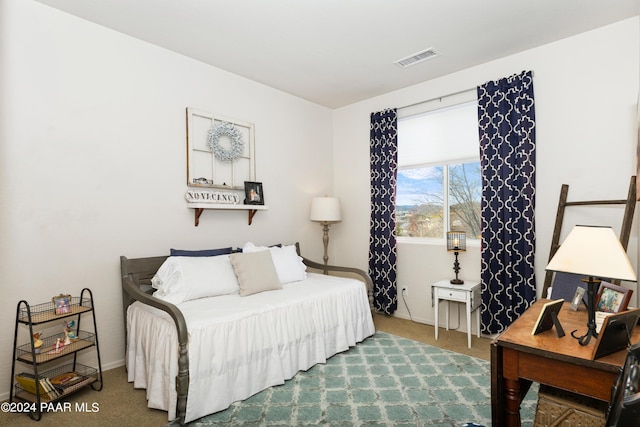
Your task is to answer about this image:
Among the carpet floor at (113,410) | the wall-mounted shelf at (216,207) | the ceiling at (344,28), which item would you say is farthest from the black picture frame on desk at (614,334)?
the wall-mounted shelf at (216,207)

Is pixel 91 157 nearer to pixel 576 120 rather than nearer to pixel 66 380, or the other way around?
pixel 66 380

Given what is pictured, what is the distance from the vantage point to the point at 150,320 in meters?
2.44

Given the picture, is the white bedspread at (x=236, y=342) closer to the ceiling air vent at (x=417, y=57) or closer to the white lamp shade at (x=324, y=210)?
the white lamp shade at (x=324, y=210)

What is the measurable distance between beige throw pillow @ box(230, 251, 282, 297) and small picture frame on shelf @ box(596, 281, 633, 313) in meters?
2.23

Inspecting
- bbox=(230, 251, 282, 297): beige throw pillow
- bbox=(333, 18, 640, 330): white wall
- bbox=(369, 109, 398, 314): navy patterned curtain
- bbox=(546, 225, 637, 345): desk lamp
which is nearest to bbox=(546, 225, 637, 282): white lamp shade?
bbox=(546, 225, 637, 345): desk lamp

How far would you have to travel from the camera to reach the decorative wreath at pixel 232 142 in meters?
3.47

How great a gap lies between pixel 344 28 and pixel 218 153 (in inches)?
63.9

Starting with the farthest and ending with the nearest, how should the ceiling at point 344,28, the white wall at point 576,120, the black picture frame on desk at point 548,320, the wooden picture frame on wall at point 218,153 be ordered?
the wooden picture frame on wall at point 218,153 → the white wall at point 576,120 → the ceiling at point 344,28 → the black picture frame on desk at point 548,320

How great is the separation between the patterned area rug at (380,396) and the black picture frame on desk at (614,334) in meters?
0.94

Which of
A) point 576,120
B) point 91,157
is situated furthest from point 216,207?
point 576,120

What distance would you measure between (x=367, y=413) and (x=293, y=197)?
264 cm

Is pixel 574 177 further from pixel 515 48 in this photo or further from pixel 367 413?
pixel 367 413

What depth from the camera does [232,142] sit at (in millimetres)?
3639

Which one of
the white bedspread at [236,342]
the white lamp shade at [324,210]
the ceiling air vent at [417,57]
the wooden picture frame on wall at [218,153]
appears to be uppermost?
the ceiling air vent at [417,57]
